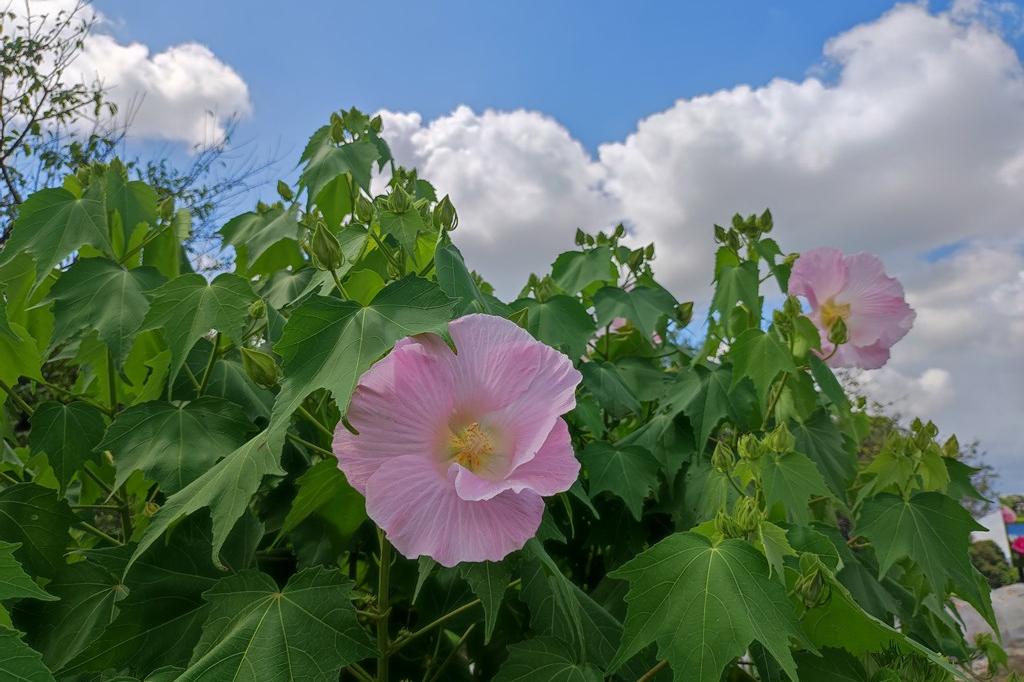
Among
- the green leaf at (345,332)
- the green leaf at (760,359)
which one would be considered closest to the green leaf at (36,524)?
the green leaf at (345,332)

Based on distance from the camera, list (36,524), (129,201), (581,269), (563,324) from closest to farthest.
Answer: (36,524) → (129,201) → (563,324) → (581,269)

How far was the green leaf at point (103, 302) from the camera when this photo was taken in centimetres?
142

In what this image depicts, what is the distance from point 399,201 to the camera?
116cm

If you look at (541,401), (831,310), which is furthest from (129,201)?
(831,310)

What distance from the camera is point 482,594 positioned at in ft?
3.15

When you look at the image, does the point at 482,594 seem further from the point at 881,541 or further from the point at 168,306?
the point at 881,541

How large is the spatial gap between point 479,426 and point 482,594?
0.63 feet

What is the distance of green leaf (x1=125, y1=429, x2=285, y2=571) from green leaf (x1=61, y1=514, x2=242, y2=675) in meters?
0.14

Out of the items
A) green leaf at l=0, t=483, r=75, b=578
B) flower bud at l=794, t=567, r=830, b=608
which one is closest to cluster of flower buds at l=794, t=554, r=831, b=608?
flower bud at l=794, t=567, r=830, b=608

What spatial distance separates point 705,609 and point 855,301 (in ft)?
4.11

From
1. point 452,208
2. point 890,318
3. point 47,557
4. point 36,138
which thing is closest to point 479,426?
point 452,208

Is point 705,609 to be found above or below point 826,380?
below

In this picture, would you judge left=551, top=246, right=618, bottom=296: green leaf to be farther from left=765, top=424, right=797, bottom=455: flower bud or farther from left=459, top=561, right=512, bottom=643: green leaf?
left=459, top=561, right=512, bottom=643: green leaf

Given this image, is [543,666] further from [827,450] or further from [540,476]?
[827,450]
